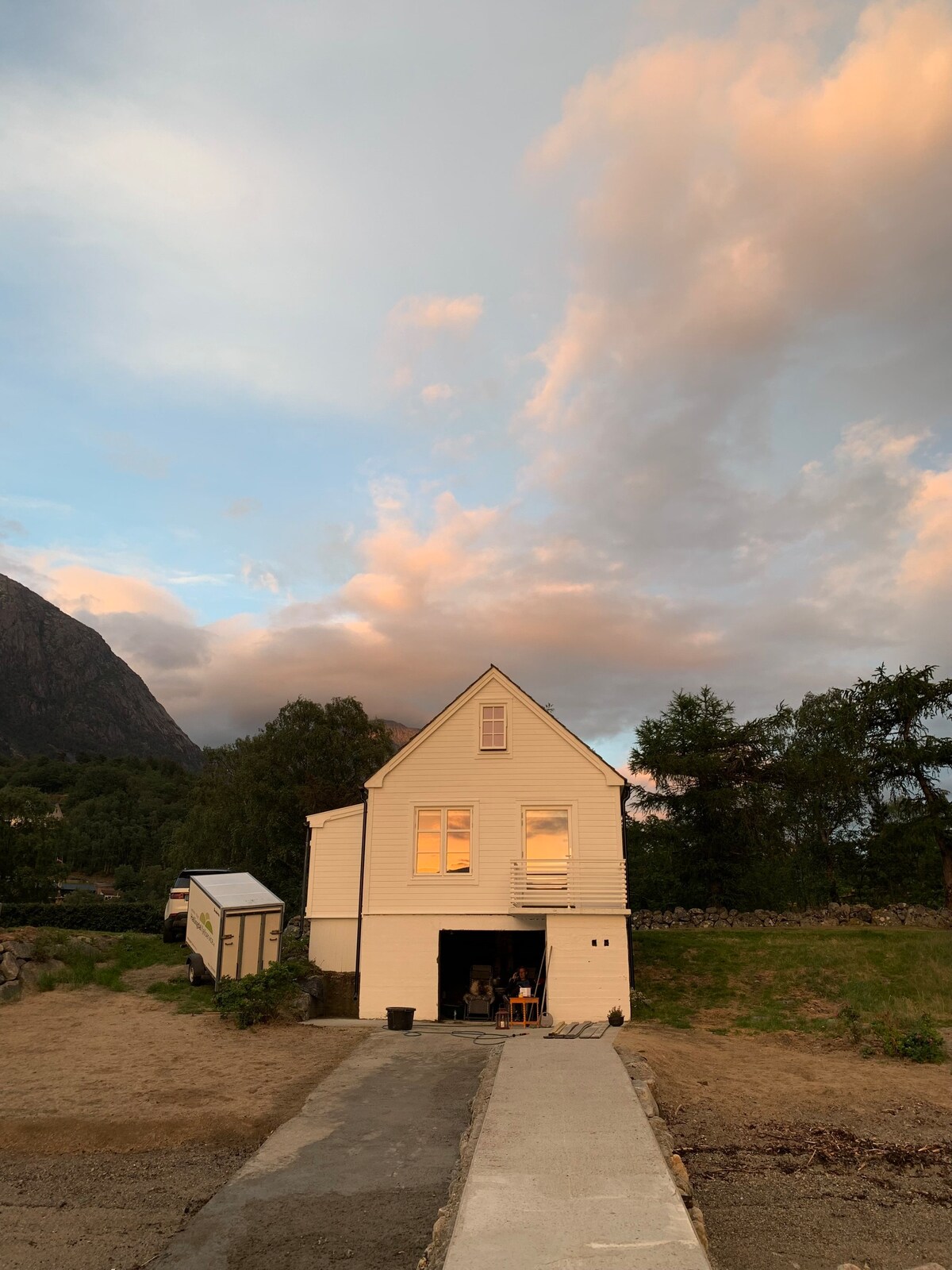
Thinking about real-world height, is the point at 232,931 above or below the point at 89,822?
below

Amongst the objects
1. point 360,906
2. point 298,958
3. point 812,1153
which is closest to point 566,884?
point 360,906

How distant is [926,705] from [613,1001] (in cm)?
2473

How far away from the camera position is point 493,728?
23.5 metres

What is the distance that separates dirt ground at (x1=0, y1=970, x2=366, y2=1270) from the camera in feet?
27.2

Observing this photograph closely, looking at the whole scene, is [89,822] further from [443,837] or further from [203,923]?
[443,837]

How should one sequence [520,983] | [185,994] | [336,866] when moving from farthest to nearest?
[336,866]
[185,994]
[520,983]

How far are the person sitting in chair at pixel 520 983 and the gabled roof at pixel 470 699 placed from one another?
5.79 meters

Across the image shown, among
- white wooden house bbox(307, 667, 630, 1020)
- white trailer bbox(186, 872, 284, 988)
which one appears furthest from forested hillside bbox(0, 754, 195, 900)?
white wooden house bbox(307, 667, 630, 1020)

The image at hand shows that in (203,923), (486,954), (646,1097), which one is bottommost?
(646,1097)

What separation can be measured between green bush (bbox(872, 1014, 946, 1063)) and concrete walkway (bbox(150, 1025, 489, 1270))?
9.22m

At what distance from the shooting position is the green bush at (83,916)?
28891 millimetres

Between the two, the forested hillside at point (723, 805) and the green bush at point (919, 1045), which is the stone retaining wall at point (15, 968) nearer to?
the forested hillside at point (723, 805)

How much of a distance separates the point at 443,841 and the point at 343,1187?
13.8 m

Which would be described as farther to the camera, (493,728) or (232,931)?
(493,728)
